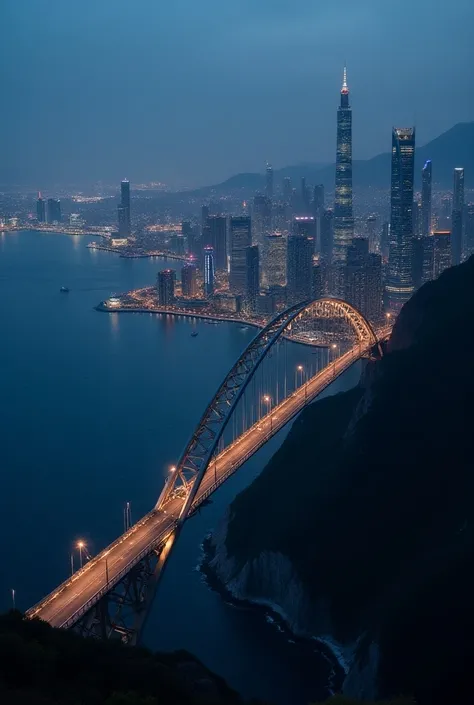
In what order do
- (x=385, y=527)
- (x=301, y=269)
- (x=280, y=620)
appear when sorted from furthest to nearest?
(x=301, y=269), (x=280, y=620), (x=385, y=527)

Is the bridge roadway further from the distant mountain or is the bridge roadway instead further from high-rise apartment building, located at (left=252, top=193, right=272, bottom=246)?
the distant mountain

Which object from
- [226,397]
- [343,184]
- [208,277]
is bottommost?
[208,277]

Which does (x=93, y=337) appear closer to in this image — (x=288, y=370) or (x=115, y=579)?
(x=288, y=370)

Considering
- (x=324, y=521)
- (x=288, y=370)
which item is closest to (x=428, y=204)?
(x=288, y=370)

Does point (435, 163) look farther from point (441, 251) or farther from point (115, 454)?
point (115, 454)

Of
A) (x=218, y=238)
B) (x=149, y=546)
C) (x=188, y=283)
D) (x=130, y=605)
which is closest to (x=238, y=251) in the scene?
(x=188, y=283)

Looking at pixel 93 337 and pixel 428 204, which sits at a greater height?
pixel 428 204
